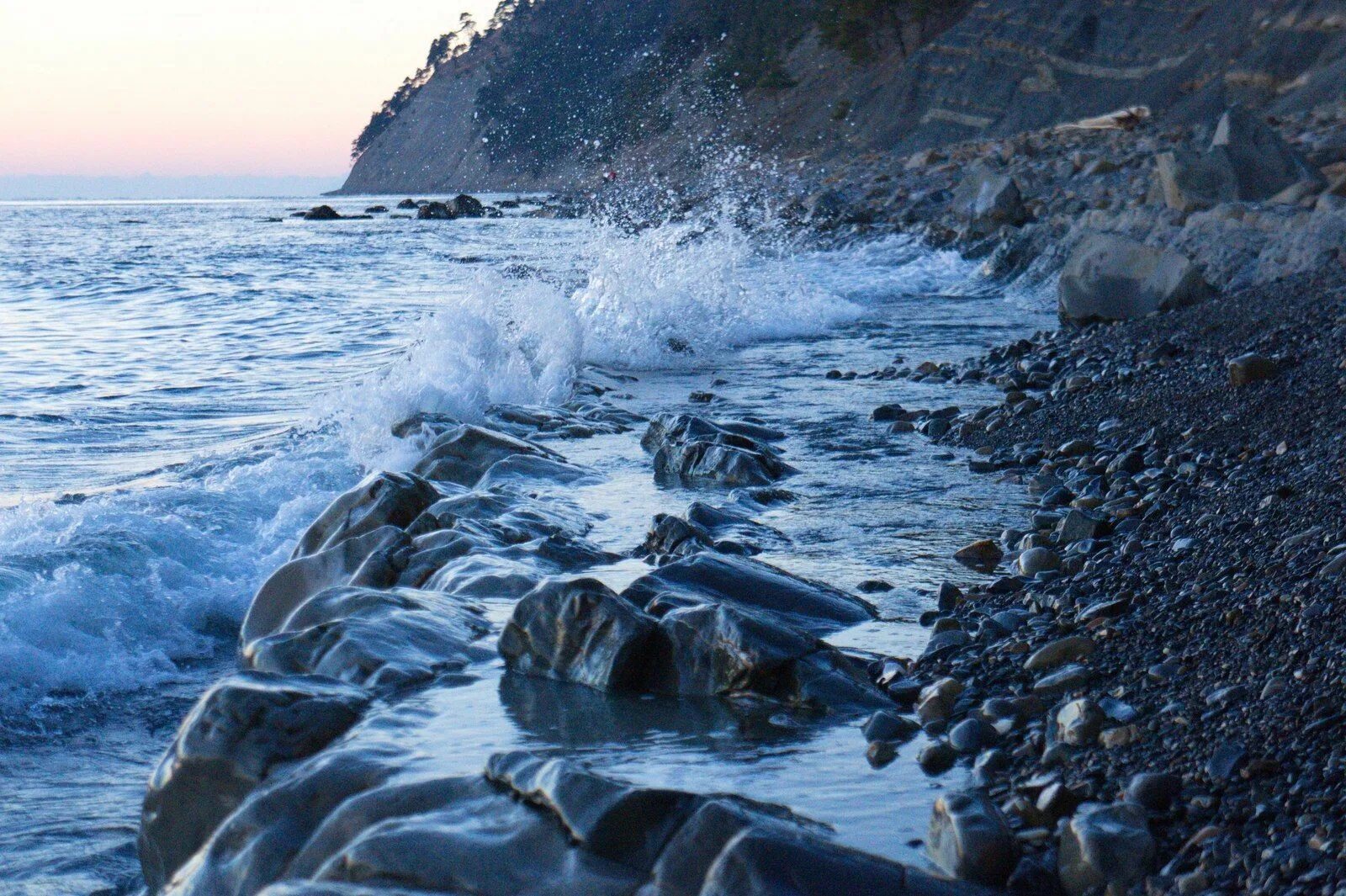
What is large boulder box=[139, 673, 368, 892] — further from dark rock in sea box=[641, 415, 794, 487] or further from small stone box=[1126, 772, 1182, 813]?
dark rock in sea box=[641, 415, 794, 487]

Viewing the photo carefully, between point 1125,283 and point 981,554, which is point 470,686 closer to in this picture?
point 981,554

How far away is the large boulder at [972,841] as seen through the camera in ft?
5.77

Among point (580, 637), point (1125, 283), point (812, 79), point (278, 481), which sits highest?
point (812, 79)

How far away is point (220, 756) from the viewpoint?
2.16 meters

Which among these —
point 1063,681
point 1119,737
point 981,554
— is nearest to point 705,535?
point 981,554

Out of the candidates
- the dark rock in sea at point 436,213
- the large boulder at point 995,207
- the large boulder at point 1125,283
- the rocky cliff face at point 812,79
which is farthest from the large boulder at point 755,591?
the dark rock in sea at point 436,213

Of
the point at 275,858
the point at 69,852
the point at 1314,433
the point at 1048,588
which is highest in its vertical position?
the point at 1314,433

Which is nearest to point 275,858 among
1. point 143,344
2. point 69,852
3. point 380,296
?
point 69,852

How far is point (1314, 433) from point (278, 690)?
126 inches

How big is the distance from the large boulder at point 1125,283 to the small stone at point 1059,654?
5540mm

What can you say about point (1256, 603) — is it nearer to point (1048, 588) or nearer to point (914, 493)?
point (1048, 588)

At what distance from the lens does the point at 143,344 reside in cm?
1112

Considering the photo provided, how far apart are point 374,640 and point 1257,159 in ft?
35.5

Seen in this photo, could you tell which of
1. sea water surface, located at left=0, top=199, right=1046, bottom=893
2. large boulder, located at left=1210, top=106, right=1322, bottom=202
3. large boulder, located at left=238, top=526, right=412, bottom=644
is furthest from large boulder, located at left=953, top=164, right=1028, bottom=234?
large boulder, located at left=238, top=526, right=412, bottom=644
